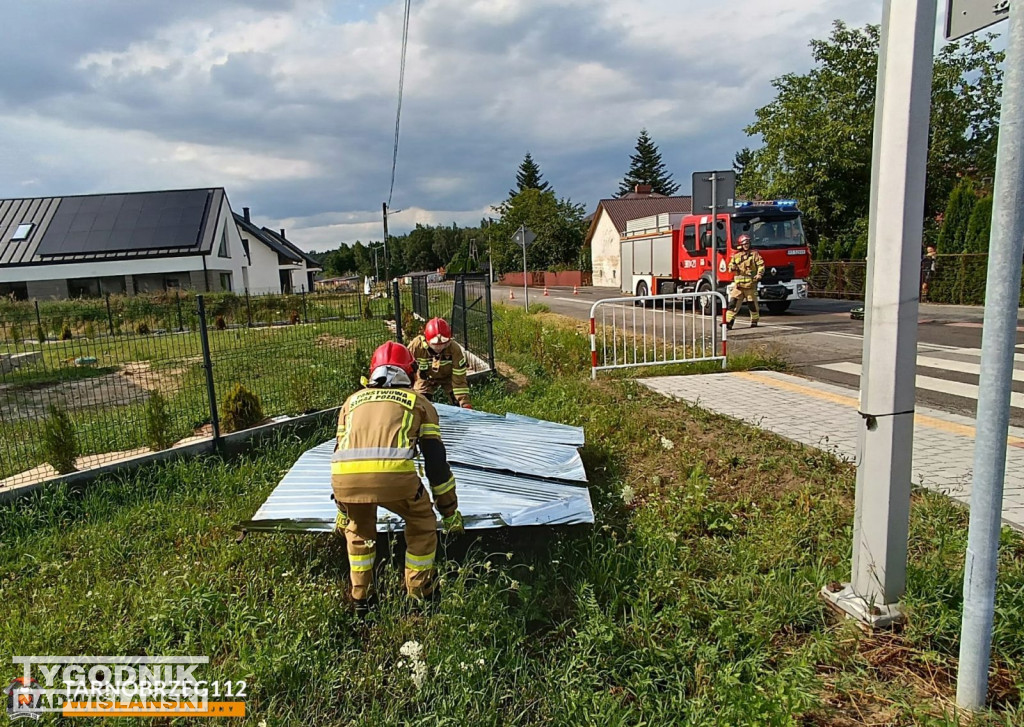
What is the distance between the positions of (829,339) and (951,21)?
10757 mm

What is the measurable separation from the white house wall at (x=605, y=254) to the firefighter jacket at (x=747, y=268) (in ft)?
109

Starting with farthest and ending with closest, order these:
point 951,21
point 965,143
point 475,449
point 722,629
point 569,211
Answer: point 569,211
point 965,143
point 475,449
point 722,629
point 951,21

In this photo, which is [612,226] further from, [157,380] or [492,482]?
[492,482]

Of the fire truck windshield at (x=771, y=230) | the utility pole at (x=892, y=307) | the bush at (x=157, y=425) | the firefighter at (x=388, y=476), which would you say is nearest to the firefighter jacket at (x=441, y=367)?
the bush at (x=157, y=425)

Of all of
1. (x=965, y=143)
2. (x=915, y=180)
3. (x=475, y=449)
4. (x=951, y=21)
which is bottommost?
(x=475, y=449)

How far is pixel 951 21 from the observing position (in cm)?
229

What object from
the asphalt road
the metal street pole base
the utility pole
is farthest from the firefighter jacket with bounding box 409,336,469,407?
Answer: the asphalt road

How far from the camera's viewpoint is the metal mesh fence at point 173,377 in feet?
19.8

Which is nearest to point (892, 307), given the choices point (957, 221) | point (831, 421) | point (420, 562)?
point (420, 562)

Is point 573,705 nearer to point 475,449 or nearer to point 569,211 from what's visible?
point 475,449

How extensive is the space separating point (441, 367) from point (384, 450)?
12.1 feet

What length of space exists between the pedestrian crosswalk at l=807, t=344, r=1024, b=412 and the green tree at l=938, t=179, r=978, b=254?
37.5ft

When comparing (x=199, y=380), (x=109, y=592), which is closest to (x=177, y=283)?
(x=199, y=380)

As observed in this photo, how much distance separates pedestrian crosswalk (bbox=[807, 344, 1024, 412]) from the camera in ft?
23.2
